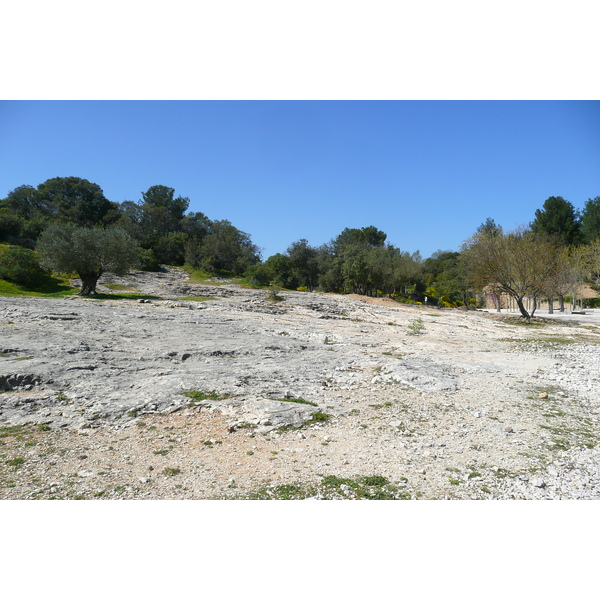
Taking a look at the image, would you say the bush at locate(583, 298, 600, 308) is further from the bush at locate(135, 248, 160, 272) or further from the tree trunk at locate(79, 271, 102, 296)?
the tree trunk at locate(79, 271, 102, 296)

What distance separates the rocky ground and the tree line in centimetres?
1837

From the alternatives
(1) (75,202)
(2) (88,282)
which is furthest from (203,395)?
(1) (75,202)

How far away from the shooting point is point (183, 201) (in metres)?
78.3

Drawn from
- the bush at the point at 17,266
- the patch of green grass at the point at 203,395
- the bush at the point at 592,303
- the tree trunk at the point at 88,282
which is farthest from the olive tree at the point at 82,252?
the bush at the point at 592,303

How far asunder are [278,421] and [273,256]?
6179 cm

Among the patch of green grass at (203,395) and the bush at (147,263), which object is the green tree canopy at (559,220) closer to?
the bush at (147,263)

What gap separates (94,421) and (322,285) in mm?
58483

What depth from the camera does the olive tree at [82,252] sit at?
28828 mm

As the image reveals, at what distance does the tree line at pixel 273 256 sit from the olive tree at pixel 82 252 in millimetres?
72

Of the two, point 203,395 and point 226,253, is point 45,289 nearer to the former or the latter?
point 203,395

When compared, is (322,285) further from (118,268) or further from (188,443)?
(188,443)

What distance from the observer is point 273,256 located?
67438mm

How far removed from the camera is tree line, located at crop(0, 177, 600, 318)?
2959 centimetres

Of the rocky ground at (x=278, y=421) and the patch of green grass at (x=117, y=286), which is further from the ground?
the patch of green grass at (x=117, y=286)
